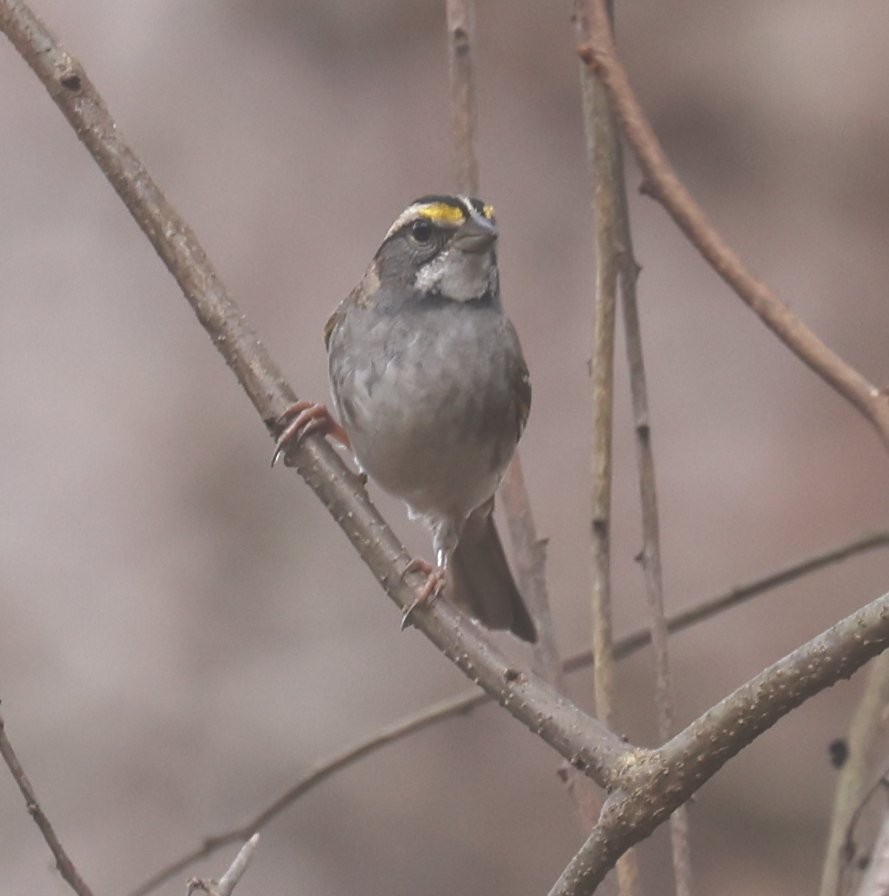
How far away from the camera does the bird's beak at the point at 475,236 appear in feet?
10.3

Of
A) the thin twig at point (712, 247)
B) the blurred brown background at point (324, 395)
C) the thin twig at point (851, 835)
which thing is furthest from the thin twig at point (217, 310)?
the blurred brown background at point (324, 395)

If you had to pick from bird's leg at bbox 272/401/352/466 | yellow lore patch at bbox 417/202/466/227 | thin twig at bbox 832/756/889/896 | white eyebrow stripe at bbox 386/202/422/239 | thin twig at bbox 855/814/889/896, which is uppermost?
white eyebrow stripe at bbox 386/202/422/239

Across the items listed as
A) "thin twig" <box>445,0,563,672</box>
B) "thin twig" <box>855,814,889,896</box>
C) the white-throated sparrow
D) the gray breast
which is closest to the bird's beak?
the white-throated sparrow

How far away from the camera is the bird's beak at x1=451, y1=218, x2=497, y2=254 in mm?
3133

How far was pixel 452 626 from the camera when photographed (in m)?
2.33

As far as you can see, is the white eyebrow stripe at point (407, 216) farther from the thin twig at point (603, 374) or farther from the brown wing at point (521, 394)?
the thin twig at point (603, 374)

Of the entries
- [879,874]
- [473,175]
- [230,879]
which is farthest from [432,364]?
[879,874]

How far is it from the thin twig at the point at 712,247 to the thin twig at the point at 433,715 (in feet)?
3.23

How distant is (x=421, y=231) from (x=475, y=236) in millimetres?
143

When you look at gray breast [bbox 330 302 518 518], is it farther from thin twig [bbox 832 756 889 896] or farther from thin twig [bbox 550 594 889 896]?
thin twig [bbox 550 594 889 896]

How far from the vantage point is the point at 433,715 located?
3098 mm

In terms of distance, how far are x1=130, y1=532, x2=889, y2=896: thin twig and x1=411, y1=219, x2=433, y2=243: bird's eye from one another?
2.87 feet

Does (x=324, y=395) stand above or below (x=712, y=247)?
above

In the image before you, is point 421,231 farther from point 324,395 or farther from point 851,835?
point 324,395
